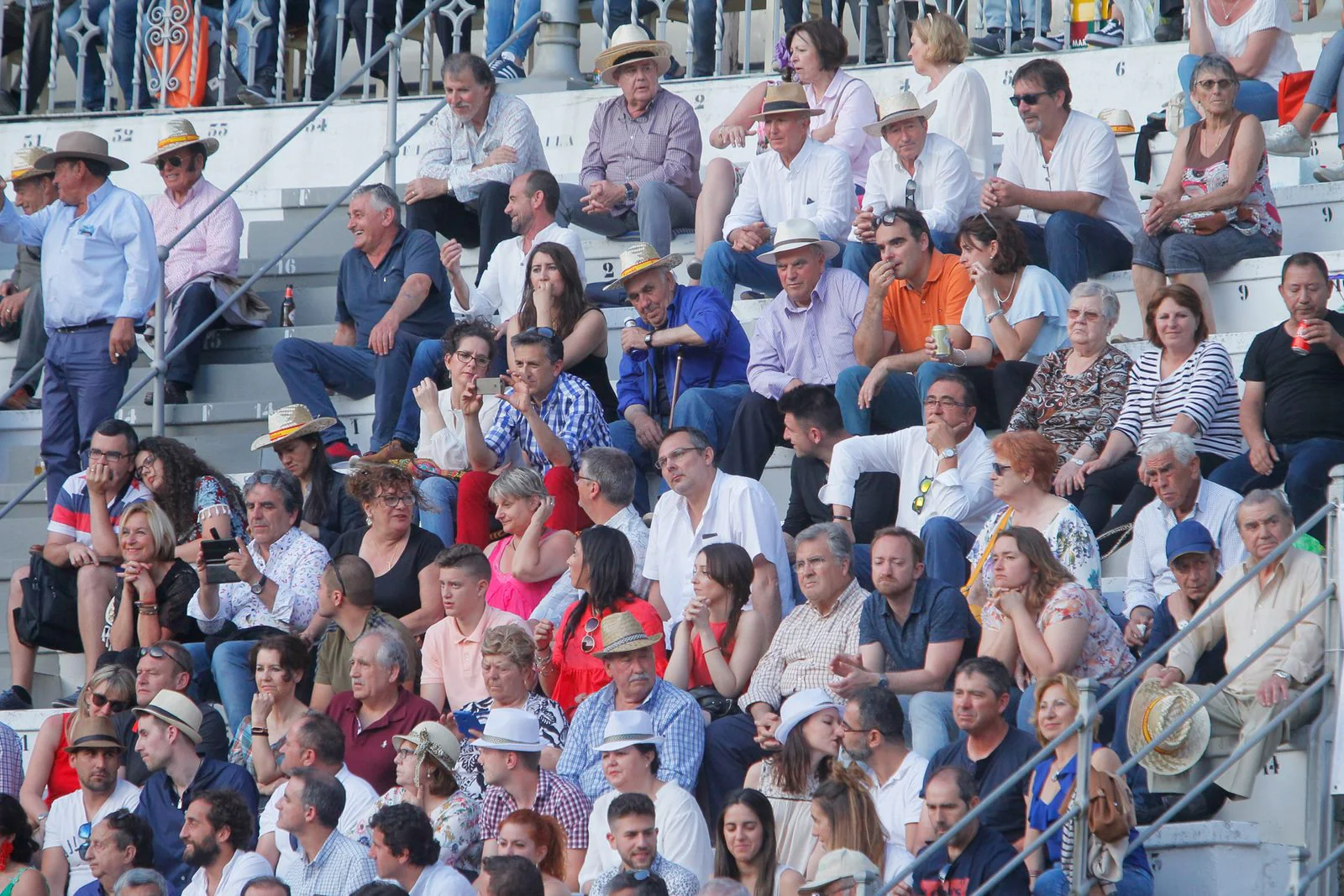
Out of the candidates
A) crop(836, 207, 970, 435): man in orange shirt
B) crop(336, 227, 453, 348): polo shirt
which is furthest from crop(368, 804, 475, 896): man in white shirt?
crop(336, 227, 453, 348): polo shirt

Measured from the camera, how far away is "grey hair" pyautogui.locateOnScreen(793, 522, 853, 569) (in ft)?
28.5

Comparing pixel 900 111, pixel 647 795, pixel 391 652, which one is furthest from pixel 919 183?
pixel 647 795

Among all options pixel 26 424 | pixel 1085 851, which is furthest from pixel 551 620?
pixel 26 424

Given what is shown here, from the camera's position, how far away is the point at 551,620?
939cm

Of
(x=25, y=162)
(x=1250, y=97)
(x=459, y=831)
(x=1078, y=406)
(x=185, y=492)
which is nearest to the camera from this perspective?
(x=459, y=831)

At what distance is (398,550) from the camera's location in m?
9.84

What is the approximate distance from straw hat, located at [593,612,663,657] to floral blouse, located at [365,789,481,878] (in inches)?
27.3

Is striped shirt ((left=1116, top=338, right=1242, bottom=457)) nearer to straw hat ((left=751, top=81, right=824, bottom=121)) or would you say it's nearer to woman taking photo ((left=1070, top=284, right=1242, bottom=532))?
woman taking photo ((left=1070, top=284, right=1242, bottom=532))

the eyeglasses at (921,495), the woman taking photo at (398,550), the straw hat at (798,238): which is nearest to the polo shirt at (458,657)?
the woman taking photo at (398,550)

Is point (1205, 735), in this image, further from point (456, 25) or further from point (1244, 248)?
point (456, 25)

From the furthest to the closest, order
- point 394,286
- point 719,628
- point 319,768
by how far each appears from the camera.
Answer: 1. point 394,286
2. point 719,628
3. point 319,768

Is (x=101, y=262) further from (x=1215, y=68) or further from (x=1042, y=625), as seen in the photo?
(x=1042, y=625)

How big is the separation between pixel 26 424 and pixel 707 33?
471 cm

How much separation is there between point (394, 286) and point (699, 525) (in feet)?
8.82
